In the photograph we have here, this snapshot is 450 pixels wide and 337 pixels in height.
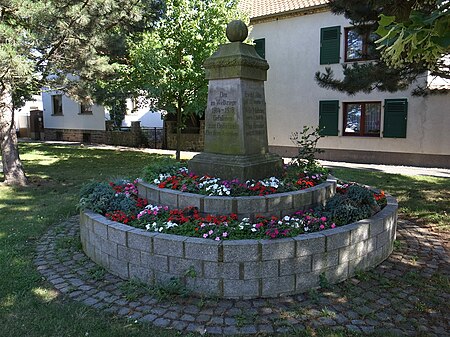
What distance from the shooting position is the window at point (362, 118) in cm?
1418

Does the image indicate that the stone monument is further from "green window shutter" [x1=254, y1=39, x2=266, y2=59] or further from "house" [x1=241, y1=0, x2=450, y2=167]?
"green window shutter" [x1=254, y1=39, x2=266, y2=59]

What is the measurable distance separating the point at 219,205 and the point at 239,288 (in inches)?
48.3

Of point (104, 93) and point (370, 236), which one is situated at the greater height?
point (104, 93)

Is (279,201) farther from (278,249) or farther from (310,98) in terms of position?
(310,98)

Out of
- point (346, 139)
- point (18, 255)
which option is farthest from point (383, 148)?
point (18, 255)

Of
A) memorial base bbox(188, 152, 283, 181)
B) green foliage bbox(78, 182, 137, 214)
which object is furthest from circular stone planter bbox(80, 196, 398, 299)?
memorial base bbox(188, 152, 283, 181)

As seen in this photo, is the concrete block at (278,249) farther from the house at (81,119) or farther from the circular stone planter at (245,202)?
the house at (81,119)

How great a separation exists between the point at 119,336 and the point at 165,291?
770 mm

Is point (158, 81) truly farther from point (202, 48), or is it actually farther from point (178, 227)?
point (178, 227)

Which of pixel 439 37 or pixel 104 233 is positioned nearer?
pixel 439 37

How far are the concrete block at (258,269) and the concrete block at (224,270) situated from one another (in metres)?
0.09

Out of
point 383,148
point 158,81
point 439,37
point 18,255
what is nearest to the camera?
point 439,37

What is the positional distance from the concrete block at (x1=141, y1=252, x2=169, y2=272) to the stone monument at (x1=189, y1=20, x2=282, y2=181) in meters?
1.83

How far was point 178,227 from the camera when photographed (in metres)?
4.19
